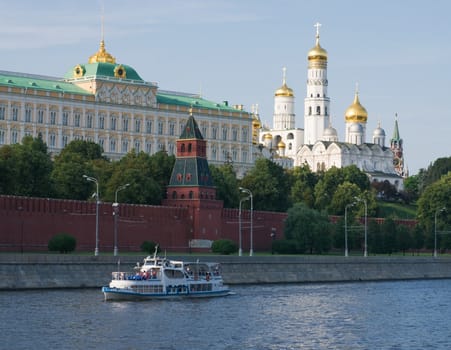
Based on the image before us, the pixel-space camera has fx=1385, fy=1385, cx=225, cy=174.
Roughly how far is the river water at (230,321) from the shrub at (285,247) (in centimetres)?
2329

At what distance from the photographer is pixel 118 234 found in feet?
311

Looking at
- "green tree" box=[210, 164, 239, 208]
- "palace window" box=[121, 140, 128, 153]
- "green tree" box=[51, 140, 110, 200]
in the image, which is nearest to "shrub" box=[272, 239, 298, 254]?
"green tree" box=[210, 164, 239, 208]

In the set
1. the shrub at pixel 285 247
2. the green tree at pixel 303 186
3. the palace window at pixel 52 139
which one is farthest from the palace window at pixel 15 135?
the shrub at pixel 285 247

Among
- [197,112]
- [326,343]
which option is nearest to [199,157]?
[326,343]

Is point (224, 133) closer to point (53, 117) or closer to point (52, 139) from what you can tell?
point (53, 117)

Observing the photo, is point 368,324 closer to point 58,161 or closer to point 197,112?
point 58,161

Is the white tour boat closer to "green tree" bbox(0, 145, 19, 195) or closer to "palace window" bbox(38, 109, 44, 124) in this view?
"green tree" bbox(0, 145, 19, 195)

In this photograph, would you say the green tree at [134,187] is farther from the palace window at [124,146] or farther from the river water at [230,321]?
the palace window at [124,146]

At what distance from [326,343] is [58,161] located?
57994mm

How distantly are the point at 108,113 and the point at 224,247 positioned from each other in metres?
55.7

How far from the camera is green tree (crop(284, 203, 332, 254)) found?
107 metres

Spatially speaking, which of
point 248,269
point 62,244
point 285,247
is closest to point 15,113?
point 285,247

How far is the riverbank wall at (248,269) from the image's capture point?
72.1 meters

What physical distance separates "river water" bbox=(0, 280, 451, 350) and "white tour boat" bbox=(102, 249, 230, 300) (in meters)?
0.73
